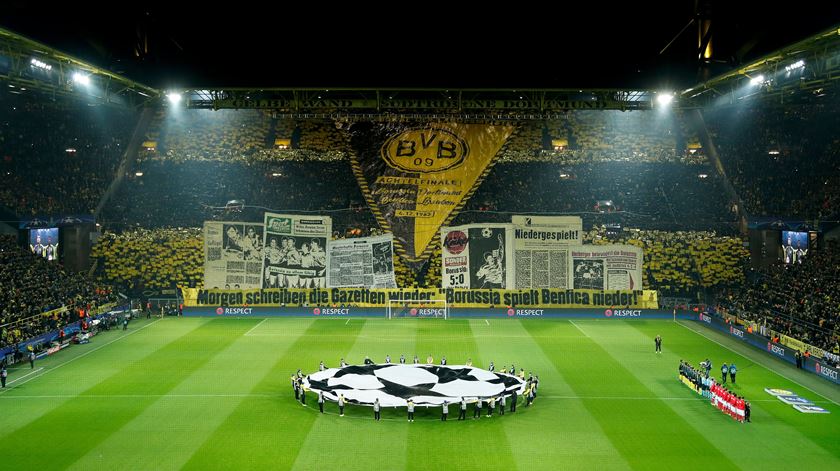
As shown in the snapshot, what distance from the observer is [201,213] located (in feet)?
189

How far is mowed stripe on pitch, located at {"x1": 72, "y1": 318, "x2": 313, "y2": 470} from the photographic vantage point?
22658mm

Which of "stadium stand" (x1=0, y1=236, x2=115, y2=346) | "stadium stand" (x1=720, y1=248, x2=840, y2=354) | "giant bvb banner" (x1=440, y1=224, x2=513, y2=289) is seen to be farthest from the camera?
"giant bvb banner" (x1=440, y1=224, x2=513, y2=289)

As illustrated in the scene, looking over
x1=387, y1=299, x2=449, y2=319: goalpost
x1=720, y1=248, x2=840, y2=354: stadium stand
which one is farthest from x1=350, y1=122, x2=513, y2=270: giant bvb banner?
x1=720, y1=248, x2=840, y2=354: stadium stand

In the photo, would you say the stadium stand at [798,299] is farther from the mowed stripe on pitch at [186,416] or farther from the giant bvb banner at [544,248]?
the mowed stripe on pitch at [186,416]

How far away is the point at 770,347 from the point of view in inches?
1539

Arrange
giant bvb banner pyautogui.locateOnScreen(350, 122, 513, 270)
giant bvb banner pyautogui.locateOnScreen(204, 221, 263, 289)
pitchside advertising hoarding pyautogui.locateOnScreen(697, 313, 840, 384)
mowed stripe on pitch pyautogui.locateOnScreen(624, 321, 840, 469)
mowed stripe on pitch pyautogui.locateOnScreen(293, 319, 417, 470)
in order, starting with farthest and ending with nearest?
giant bvb banner pyautogui.locateOnScreen(350, 122, 513, 270) → giant bvb banner pyautogui.locateOnScreen(204, 221, 263, 289) → pitchside advertising hoarding pyautogui.locateOnScreen(697, 313, 840, 384) → mowed stripe on pitch pyautogui.locateOnScreen(624, 321, 840, 469) → mowed stripe on pitch pyautogui.locateOnScreen(293, 319, 417, 470)

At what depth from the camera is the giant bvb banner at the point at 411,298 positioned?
175ft

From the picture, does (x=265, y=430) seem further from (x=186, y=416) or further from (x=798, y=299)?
(x=798, y=299)

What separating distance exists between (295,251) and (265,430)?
30.1 meters

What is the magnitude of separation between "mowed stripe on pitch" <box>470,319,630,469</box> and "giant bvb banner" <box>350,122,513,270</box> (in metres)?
20.7

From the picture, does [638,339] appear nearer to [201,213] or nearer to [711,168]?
[711,168]

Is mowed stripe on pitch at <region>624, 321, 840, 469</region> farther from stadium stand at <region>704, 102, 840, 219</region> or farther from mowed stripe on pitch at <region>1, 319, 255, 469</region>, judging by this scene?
mowed stripe on pitch at <region>1, 319, 255, 469</region>

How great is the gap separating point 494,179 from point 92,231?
2974cm

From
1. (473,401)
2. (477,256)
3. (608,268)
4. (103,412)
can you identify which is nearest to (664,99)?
(608,268)
